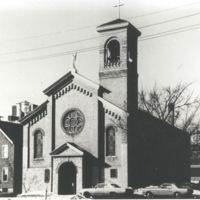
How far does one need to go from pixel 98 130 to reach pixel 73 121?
3124 millimetres

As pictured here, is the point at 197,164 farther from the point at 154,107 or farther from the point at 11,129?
the point at 11,129

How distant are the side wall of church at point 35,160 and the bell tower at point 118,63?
6382 millimetres

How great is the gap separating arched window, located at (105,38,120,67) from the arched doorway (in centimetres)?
1043

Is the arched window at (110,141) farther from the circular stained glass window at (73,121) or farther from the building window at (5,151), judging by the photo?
the building window at (5,151)

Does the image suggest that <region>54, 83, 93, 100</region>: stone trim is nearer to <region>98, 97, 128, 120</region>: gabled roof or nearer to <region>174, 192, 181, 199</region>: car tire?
<region>98, 97, 128, 120</region>: gabled roof

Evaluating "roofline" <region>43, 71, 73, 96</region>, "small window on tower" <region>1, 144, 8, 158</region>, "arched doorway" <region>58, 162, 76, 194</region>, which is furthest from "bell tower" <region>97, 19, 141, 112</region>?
"small window on tower" <region>1, 144, 8, 158</region>

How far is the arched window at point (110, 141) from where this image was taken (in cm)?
4131

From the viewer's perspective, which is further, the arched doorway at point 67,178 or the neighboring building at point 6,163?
the neighboring building at point 6,163

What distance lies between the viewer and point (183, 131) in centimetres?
5316

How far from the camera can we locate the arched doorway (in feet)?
137

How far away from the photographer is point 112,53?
148 ft

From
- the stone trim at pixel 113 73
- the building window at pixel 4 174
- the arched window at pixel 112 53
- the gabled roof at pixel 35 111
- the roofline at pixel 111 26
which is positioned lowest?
the building window at pixel 4 174

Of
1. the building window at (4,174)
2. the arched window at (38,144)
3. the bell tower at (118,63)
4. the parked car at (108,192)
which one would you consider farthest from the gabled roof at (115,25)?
the building window at (4,174)

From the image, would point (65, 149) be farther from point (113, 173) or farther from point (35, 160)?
point (113, 173)
